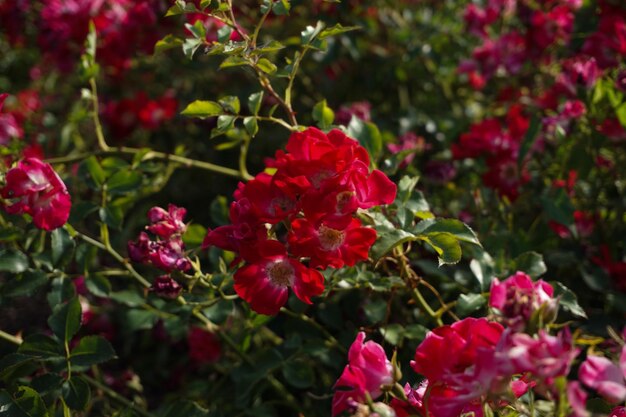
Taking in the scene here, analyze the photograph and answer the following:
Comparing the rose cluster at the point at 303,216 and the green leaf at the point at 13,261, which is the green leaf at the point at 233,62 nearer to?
the rose cluster at the point at 303,216

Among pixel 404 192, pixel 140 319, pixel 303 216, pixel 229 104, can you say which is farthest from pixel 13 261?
pixel 404 192

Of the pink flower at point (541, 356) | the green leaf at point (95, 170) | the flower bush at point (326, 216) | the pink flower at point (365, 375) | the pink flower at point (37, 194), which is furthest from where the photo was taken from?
the green leaf at point (95, 170)

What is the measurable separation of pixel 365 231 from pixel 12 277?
2.55ft

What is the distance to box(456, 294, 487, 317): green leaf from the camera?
1.20 meters

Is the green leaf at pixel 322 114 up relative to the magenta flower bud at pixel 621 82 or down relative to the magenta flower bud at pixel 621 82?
down

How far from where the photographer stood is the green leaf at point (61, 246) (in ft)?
4.54

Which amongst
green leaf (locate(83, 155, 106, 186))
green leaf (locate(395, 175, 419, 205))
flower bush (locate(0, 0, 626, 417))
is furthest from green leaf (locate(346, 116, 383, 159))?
green leaf (locate(83, 155, 106, 186))

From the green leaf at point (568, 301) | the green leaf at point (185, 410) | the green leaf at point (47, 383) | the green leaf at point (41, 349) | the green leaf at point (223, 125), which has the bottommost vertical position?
the green leaf at point (185, 410)

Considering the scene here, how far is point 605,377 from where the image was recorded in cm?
73

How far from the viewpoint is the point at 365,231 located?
1029 mm

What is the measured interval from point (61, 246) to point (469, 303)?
0.77 metres

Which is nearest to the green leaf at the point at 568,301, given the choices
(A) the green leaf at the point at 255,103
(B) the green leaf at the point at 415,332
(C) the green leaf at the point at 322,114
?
(B) the green leaf at the point at 415,332

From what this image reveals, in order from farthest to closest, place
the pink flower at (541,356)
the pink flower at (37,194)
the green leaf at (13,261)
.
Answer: the green leaf at (13,261)
the pink flower at (37,194)
the pink flower at (541,356)

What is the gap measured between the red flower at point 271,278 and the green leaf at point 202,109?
0.26 meters
